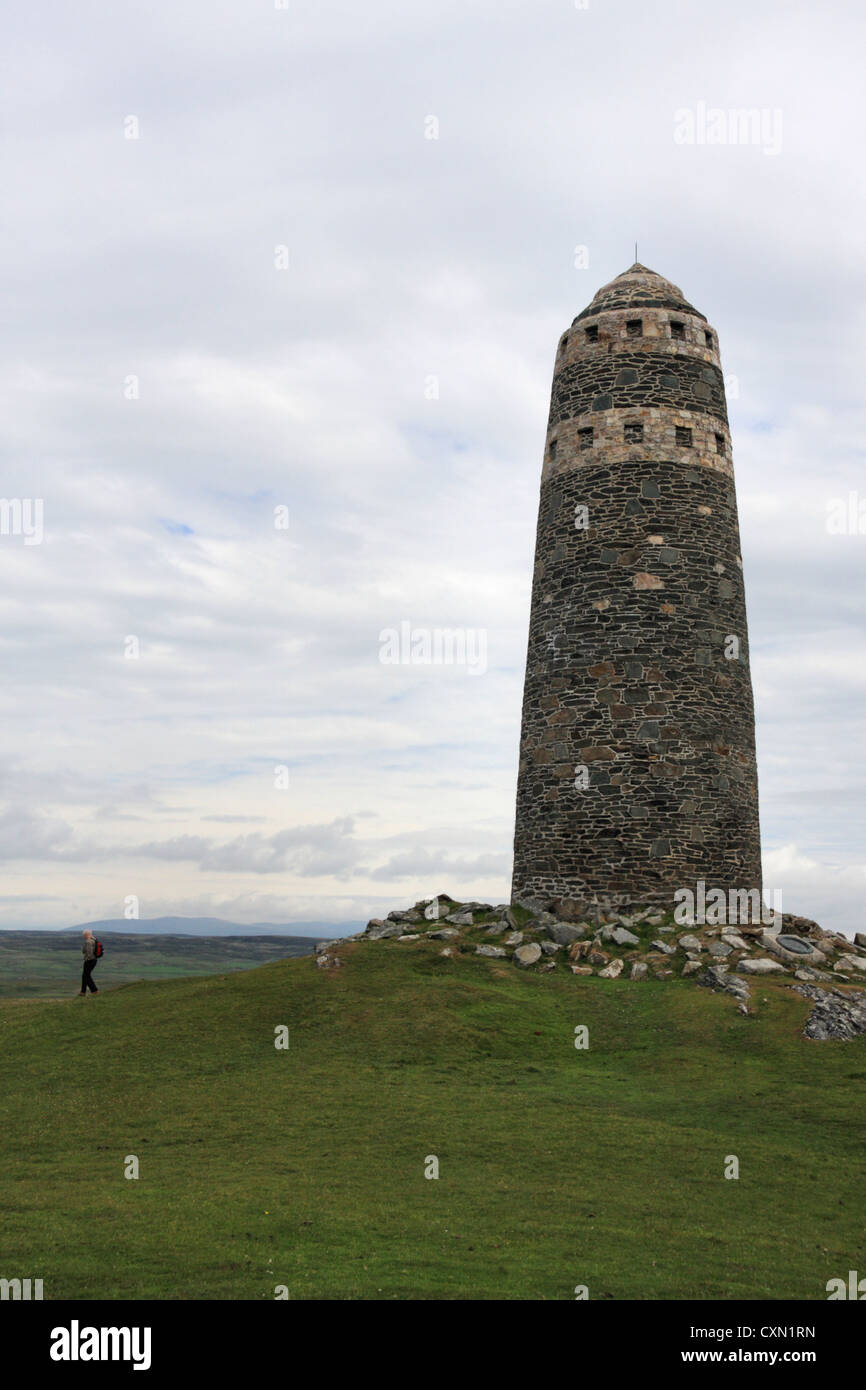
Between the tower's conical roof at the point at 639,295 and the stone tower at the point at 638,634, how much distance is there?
10 centimetres

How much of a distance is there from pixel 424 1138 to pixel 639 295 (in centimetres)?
2827

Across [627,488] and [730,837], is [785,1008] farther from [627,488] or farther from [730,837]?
[627,488]

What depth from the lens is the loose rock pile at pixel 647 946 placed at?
25672 mm

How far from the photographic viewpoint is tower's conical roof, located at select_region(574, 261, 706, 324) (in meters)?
35.8

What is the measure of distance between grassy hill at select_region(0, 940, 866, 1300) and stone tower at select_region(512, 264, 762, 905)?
6608 mm

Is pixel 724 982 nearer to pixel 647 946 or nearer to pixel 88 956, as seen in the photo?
pixel 647 946

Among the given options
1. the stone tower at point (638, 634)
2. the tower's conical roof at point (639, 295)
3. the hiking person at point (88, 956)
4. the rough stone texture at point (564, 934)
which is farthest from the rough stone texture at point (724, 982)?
the tower's conical roof at point (639, 295)

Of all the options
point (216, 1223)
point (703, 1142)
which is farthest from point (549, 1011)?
point (216, 1223)

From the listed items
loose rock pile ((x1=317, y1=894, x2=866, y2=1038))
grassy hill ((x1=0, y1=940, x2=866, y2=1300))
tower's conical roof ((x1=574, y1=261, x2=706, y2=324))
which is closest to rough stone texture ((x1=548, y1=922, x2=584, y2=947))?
loose rock pile ((x1=317, y1=894, x2=866, y2=1038))

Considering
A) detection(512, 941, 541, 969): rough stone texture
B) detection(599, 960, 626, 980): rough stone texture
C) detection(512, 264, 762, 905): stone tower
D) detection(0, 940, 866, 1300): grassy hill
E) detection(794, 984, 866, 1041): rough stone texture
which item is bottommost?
detection(0, 940, 866, 1300): grassy hill

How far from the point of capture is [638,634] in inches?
1299

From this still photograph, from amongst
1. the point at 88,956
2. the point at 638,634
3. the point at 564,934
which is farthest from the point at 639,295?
the point at 88,956

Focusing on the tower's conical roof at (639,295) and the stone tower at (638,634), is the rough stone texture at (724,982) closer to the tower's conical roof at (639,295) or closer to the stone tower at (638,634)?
the stone tower at (638,634)

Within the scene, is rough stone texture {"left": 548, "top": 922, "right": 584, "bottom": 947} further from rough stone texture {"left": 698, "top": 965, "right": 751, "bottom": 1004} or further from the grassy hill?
rough stone texture {"left": 698, "top": 965, "right": 751, "bottom": 1004}
